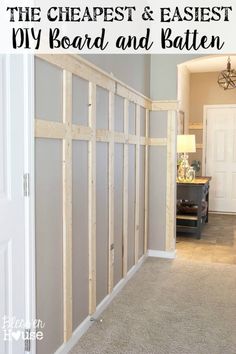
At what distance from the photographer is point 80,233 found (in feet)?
8.59

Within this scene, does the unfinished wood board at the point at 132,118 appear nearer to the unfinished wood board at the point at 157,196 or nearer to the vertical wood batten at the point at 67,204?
the unfinished wood board at the point at 157,196

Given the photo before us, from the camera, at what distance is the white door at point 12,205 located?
1.80m

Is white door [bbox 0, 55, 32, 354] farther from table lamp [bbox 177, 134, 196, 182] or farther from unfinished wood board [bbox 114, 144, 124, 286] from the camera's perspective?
table lamp [bbox 177, 134, 196, 182]

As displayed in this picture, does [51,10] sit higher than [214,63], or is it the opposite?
[214,63]

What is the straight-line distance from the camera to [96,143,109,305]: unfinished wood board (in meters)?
2.93

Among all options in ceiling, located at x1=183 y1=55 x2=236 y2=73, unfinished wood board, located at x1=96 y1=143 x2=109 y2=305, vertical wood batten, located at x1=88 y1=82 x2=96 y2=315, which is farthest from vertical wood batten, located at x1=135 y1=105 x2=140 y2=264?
ceiling, located at x1=183 y1=55 x2=236 y2=73

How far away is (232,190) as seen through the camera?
7.55 meters

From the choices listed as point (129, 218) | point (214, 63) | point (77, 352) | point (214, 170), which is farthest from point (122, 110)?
point (214, 170)

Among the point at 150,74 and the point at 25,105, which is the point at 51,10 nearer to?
the point at 25,105

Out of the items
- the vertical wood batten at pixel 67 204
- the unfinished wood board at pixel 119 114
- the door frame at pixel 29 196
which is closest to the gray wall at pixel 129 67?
the unfinished wood board at pixel 119 114

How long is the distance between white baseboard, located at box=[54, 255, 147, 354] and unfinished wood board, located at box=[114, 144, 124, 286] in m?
0.08

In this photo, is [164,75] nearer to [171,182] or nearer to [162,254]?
[171,182]

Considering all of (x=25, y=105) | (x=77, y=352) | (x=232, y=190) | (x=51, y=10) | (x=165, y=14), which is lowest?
(x=77, y=352)

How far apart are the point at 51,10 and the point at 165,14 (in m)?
2.16
